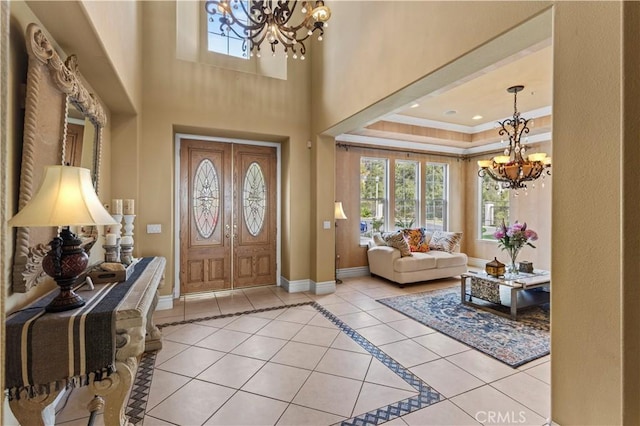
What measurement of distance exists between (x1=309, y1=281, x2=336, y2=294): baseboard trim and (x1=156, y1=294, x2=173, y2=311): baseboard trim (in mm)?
2115

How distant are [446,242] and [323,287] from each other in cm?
285

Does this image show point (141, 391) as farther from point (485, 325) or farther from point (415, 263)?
point (415, 263)

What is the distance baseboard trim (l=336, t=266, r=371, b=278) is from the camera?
6023mm

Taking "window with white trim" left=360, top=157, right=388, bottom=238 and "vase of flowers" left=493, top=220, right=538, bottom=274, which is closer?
"vase of flowers" left=493, top=220, right=538, bottom=274

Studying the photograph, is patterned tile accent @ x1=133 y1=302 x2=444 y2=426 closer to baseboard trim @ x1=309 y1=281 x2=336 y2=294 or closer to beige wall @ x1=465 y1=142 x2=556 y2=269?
baseboard trim @ x1=309 y1=281 x2=336 y2=294

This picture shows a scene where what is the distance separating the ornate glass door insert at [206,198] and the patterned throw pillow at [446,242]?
4.27 metres

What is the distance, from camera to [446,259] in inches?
219

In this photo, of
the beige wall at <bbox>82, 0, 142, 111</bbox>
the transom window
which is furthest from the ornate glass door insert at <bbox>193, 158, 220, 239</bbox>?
the transom window

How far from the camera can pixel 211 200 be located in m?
4.80

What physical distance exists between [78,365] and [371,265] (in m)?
5.08

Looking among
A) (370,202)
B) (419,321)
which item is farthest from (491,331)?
(370,202)

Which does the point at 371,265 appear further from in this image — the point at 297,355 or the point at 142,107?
the point at 142,107

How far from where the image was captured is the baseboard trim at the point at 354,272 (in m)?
6.02

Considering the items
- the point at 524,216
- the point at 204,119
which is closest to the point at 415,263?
the point at 524,216
